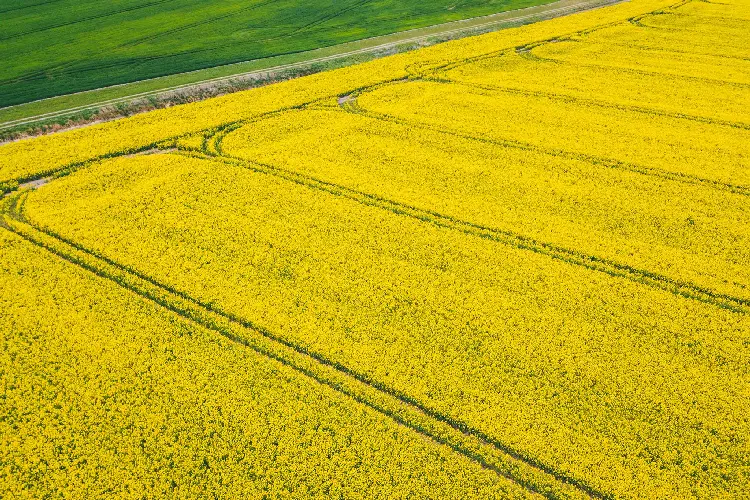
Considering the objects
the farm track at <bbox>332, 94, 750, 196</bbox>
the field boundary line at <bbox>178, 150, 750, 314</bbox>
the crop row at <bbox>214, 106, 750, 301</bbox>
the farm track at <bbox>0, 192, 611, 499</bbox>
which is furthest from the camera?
the farm track at <bbox>332, 94, 750, 196</bbox>

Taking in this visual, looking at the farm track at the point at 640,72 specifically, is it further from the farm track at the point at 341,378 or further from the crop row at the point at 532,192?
the farm track at the point at 341,378

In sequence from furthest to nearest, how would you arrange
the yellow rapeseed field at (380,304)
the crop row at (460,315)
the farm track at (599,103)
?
1. the farm track at (599,103)
2. the crop row at (460,315)
3. the yellow rapeseed field at (380,304)

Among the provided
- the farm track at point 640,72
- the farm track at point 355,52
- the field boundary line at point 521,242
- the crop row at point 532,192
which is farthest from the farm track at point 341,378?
the farm track at point 640,72

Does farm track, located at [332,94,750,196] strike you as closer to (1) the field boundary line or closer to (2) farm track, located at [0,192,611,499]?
(1) the field boundary line

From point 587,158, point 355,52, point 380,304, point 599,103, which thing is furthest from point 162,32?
point 380,304

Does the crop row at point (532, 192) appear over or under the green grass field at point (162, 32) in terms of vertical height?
under

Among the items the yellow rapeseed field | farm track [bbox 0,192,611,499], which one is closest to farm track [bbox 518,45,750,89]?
the yellow rapeseed field

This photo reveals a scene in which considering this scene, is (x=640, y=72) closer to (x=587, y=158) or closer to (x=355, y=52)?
(x=587, y=158)
